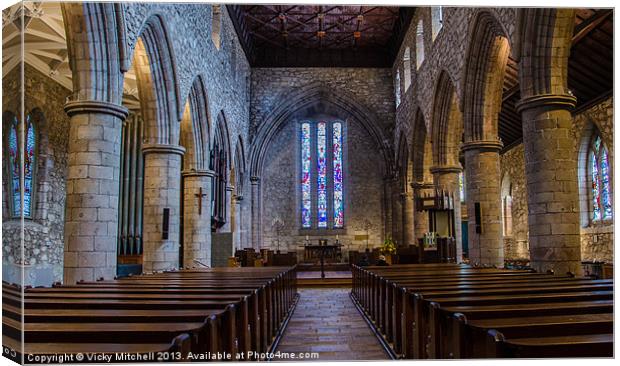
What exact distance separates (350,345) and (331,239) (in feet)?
58.5

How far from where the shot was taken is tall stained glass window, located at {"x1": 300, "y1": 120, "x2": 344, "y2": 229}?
938 inches

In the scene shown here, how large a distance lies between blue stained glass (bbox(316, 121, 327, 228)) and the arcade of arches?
2.5 inches

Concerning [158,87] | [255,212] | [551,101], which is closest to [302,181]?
[255,212]

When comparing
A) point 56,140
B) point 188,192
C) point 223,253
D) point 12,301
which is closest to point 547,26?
point 12,301

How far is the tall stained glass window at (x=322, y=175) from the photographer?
23812mm

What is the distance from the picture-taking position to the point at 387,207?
22.9m

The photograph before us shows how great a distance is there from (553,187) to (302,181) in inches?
655

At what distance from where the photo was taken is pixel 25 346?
2477 millimetres

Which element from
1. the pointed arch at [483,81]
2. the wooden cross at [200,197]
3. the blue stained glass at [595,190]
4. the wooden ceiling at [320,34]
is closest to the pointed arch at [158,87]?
Answer: the wooden cross at [200,197]

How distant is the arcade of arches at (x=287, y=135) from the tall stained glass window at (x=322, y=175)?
0.20 ft

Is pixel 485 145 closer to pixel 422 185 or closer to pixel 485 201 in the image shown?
pixel 485 201

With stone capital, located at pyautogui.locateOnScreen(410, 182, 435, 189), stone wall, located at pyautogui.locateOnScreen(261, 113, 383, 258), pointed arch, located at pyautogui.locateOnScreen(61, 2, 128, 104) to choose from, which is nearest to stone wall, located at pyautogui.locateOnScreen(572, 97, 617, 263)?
stone capital, located at pyautogui.locateOnScreen(410, 182, 435, 189)

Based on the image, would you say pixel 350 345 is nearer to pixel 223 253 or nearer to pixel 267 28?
pixel 223 253

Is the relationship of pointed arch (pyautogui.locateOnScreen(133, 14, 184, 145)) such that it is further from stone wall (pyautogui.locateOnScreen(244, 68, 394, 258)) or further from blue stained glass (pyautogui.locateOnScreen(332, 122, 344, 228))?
blue stained glass (pyautogui.locateOnScreen(332, 122, 344, 228))
